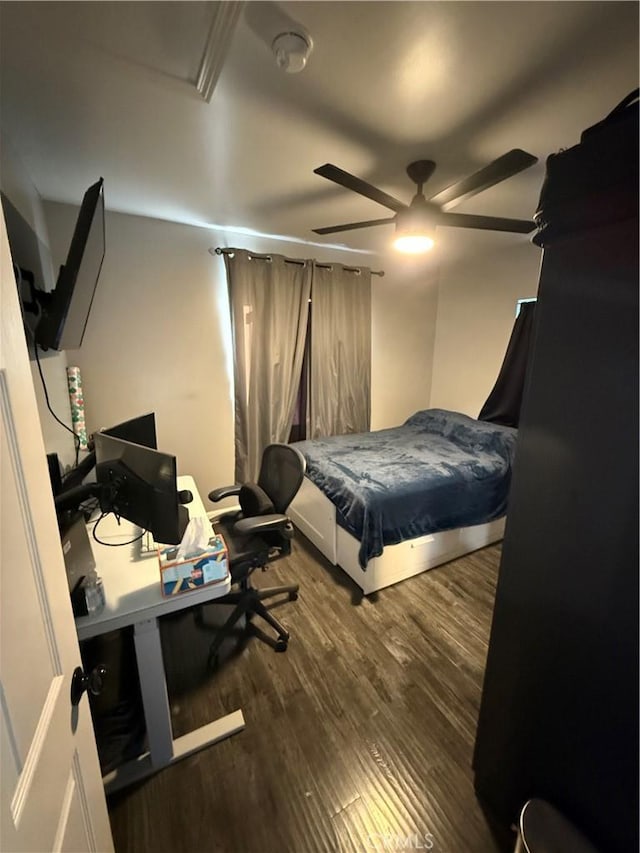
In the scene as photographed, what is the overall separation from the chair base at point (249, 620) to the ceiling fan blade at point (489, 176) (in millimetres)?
2396

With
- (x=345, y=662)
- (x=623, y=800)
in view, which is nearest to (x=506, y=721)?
(x=623, y=800)

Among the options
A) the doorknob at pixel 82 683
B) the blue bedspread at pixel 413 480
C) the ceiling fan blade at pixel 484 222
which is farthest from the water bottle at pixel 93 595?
the ceiling fan blade at pixel 484 222

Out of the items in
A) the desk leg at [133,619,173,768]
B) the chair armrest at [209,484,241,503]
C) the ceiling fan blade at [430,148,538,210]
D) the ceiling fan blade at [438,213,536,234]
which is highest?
the ceiling fan blade at [430,148,538,210]

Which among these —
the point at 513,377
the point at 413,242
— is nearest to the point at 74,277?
the point at 413,242

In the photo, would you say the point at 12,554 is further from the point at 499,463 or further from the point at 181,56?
the point at 499,463

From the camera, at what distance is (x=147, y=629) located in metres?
1.23

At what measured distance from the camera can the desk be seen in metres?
1.20

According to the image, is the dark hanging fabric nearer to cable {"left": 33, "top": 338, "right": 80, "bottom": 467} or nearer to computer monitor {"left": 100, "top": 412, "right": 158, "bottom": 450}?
computer monitor {"left": 100, "top": 412, "right": 158, "bottom": 450}

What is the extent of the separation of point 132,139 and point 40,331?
1.01m

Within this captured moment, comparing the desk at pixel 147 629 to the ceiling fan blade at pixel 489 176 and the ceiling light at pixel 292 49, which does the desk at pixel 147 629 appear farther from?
the ceiling fan blade at pixel 489 176

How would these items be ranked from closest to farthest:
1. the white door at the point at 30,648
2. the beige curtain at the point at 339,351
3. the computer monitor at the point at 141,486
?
the white door at the point at 30,648
the computer monitor at the point at 141,486
the beige curtain at the point at 339,351

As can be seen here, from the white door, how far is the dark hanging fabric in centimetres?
342

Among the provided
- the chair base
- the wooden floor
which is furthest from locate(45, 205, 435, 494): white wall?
the wooden floor

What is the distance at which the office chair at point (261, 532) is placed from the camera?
182 centimetres
